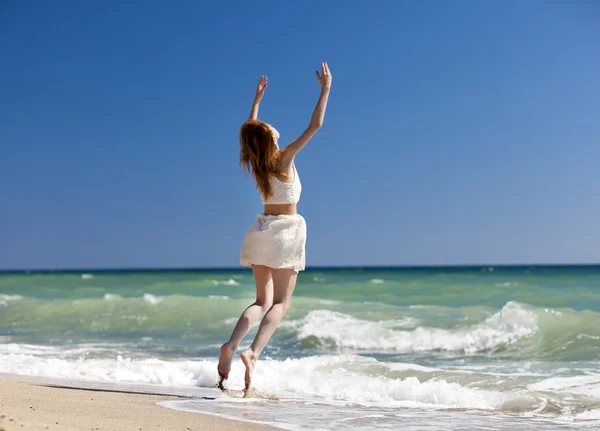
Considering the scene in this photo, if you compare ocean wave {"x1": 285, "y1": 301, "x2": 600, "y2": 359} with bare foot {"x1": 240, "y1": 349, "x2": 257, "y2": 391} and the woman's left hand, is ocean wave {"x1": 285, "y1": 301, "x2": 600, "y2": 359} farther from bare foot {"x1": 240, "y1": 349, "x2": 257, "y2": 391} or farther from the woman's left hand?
the woman's left hand

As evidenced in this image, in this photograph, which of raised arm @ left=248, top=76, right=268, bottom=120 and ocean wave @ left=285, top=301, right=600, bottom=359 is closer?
raised arm @ left=248, top=76, right=268, bottom=120

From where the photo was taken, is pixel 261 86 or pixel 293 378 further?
pixel 293 378

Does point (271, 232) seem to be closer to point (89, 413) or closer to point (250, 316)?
point (250, 316)

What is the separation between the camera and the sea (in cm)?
429

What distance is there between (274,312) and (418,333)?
5.59 metres

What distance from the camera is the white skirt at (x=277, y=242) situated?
14.1 ft

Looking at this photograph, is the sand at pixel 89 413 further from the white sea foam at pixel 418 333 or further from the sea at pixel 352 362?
the white sea foam at pixel 418 333

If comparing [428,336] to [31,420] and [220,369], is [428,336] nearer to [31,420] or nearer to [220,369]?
[220,369]

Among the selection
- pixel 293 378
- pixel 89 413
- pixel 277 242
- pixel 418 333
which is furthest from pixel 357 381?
pixel 418 333

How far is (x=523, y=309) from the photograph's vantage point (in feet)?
34.1

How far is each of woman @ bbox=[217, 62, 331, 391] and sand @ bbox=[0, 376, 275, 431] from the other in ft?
1.86

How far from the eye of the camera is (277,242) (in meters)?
4.29

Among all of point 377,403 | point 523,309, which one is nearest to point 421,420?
point 377,403

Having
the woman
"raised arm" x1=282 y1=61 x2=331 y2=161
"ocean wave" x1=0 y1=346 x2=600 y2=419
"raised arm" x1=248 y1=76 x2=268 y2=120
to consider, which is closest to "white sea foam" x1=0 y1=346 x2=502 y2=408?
"ocean wave" x1=0 y1=346 x2=600 y2=419
